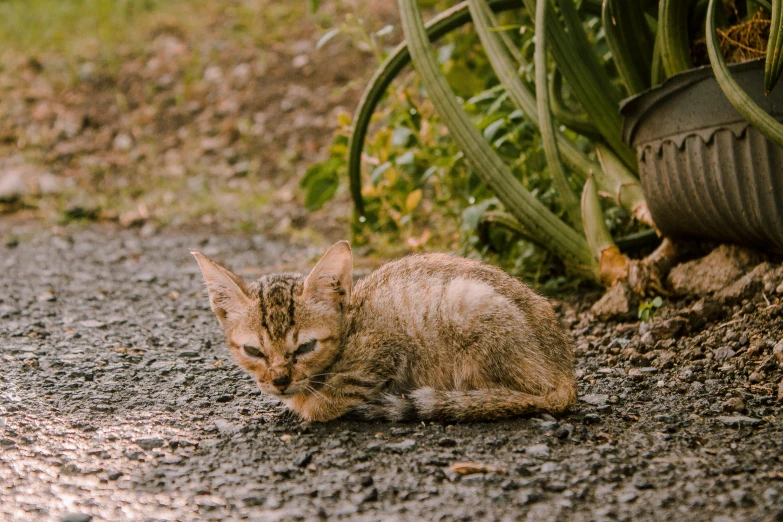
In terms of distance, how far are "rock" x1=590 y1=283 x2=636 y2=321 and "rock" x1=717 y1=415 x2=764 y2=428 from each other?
124 centimetres

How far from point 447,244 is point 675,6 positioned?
2.52 meters

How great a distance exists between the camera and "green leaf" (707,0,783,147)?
3018 millimetres

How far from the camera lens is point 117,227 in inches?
301

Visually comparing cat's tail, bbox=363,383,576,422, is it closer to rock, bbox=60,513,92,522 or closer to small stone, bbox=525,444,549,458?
small stone, bbox=525,444,549,458

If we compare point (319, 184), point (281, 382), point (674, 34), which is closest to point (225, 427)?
point (281, 382)

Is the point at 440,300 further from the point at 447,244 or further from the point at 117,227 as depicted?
the point at 117,227

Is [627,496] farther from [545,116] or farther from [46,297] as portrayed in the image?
[46,297]

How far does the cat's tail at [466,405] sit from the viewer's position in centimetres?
286

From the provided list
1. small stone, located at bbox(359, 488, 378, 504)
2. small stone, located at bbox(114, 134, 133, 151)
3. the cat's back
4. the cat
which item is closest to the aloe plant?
the cat's back

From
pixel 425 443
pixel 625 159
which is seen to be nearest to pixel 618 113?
pixel 625 159

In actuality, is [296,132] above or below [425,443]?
above

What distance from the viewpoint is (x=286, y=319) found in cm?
299

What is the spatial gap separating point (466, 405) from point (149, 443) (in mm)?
1063

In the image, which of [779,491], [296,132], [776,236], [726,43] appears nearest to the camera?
[779,491]
